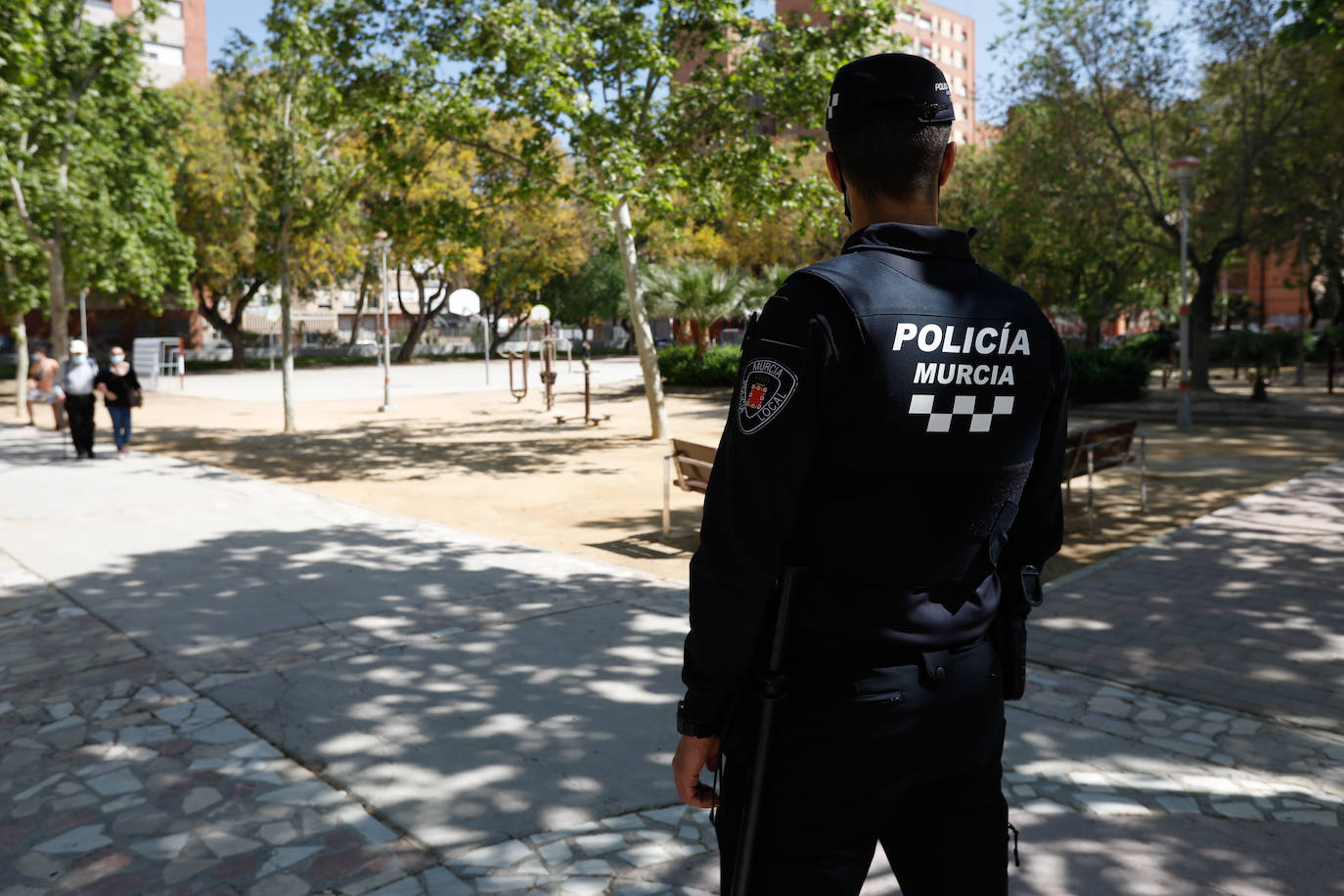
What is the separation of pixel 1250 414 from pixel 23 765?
1938cm

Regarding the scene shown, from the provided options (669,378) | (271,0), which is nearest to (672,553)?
(271,0)

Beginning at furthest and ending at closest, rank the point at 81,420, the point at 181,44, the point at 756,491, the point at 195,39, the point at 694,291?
1. the point at 195,39
2. the point at 181,44
3. the point at 694,291
4. the point at 81,420
5. the point at 756,491

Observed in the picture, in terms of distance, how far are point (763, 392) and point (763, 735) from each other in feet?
1.83

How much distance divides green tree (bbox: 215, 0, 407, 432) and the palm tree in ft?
31.9

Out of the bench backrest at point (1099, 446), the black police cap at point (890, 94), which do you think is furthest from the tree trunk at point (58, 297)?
the black police cap at point (890, 94)

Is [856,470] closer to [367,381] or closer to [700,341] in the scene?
[700,341]

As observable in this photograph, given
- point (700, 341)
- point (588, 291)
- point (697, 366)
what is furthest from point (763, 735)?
point (588, 291)

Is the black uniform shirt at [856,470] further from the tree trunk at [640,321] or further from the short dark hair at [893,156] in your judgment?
the tree trunk at [640,321]

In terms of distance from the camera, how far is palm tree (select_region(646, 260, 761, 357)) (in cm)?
2681

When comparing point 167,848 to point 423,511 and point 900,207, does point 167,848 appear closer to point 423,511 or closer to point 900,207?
point 900,207

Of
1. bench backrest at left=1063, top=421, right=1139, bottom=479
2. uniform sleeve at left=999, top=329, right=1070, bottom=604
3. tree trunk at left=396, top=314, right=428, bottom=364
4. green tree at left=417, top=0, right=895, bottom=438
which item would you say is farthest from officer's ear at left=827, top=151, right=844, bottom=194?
tree trunk at left=396, top=314, right=428, bottom=364

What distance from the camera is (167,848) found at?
355 centimetres

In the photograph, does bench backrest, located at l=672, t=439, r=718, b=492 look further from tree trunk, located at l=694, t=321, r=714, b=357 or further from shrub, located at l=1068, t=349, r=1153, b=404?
tree trunk, located at l=694, t=321, r=714, b=357

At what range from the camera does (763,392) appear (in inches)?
66.9
